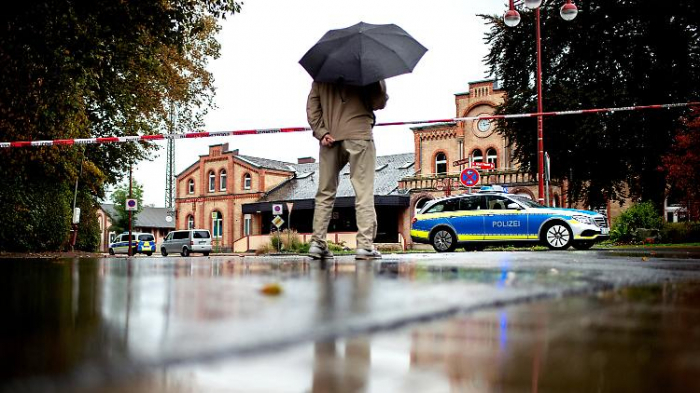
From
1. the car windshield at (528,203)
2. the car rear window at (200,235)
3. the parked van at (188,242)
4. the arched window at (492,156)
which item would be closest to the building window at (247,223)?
the parked van at (188,242)

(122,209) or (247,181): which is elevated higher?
(247,181)

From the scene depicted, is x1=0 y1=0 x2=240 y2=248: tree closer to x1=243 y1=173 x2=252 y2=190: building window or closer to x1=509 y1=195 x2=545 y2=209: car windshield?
x1=509 y1=195 x2=545 y2=209: car windshield

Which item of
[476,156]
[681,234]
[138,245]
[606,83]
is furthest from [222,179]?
[681,234]

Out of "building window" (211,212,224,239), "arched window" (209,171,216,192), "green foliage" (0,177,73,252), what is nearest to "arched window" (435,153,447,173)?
"building window" (211,212,224,239)

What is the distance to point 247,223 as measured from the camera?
5819 cm

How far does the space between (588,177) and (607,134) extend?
7.59 ft

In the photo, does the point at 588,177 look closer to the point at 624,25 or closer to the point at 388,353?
the point at 624,25

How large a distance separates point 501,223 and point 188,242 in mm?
31725

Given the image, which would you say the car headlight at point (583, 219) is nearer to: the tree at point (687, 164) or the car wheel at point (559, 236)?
the car wheel at point (559, 236)

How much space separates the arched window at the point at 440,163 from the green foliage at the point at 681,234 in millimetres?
22790

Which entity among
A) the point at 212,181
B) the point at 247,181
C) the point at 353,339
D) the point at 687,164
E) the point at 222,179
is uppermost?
the point at 222,179

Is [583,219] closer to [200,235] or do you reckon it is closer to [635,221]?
[635,221]

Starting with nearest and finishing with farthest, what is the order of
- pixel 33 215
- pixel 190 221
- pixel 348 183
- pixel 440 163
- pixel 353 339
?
1. pixel 353 339
2. pixel 33 215
3. pixel 440 163
4. pixel 348 183
5. pixel 190 221

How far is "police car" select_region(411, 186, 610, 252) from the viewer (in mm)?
16516
